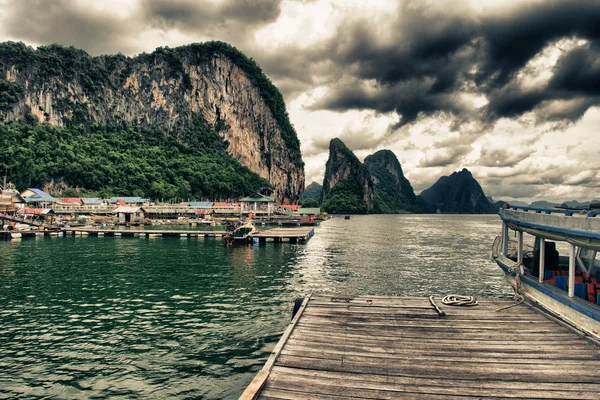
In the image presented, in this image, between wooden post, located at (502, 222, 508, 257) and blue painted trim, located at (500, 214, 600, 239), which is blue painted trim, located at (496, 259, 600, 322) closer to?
blue painted trim, located at (500, 214, 600, 239)

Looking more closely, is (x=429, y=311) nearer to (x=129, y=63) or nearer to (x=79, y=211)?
(x=79, y=211)

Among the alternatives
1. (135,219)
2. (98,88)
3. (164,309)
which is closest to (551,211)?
(164,309)

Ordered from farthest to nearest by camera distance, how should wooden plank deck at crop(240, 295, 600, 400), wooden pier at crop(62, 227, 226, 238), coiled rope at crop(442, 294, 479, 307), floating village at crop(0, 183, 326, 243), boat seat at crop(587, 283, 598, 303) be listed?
wooden pier at crop(62, 227, 226, 238), floating village at crop(0, 183, 326, 243), coiled rope at crop(442, 294, 479, 307), boat seat at crop(587, 283, 598, 303), wooden plank deck at crop(240, 295, 600, 400)

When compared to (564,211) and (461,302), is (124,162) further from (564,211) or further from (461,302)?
(564,211)

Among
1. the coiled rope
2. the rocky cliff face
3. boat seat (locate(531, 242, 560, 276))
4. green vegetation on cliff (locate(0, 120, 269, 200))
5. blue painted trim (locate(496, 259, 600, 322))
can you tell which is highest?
the rocky cliff face

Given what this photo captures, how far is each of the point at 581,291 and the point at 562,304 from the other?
2.48 ft

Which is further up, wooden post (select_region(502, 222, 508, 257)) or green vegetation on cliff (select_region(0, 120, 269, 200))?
green vegetation on cliff (select_region(0, 120, 269, 200))

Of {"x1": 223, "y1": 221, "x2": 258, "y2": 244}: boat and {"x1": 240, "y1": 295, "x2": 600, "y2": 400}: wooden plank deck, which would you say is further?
{"x1": 223, "y1": 221, "x2": 258, "y2": 244}: boat

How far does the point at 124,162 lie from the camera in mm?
151250

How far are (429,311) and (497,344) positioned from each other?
287 cm

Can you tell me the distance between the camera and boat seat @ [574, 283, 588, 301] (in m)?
11.3

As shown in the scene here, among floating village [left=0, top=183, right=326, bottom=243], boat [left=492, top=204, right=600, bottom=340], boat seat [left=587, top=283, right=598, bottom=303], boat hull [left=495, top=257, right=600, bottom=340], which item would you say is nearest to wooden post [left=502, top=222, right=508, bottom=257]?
boat [left=492, top=204, right=600, bottom=340]

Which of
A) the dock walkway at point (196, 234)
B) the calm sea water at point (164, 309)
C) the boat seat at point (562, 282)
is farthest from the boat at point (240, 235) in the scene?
the boat seat at point (562, 282)

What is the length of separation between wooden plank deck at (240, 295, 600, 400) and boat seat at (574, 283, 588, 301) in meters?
1.68
